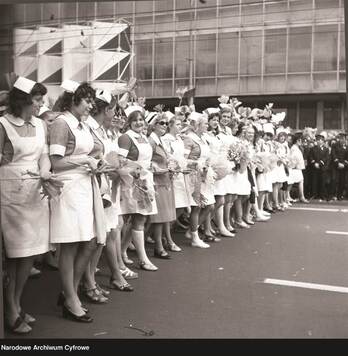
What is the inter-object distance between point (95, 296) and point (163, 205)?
68.9 inches

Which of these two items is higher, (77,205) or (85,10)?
(85,10)

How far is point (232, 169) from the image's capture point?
7723 millimetres

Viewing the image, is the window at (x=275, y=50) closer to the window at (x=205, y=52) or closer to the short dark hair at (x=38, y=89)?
the window at (x=205, y=52)

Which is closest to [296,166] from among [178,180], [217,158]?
[217,158]

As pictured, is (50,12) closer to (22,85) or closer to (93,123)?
(22,85)

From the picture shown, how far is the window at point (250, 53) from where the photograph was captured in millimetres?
4180

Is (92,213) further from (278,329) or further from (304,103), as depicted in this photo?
(304,103)

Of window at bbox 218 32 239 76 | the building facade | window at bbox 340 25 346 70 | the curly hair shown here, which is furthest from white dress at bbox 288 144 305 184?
window at bbox 340 25 346 70

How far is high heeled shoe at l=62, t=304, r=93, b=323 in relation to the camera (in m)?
3.94

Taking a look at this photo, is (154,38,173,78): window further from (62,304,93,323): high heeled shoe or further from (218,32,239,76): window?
(62,304,93,323): high heeled shoe

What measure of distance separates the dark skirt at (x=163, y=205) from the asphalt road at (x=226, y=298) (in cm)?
47

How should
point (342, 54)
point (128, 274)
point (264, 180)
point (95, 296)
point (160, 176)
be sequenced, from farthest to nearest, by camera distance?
point (264, 180) < point (160, 176) < point (128, 274) < point (95, 296) < point (342, 54)

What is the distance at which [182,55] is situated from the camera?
425cm
